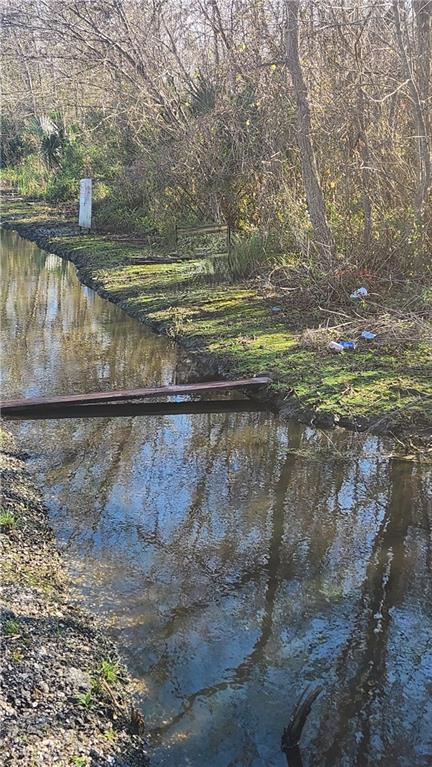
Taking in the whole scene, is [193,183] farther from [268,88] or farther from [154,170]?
[268,88]

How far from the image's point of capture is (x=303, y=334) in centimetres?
805

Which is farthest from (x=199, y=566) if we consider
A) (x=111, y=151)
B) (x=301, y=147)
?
(x=111, y=151)

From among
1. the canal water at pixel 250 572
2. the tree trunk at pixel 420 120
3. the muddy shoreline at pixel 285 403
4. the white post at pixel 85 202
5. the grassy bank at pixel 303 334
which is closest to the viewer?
the canal water at pixel 250 572

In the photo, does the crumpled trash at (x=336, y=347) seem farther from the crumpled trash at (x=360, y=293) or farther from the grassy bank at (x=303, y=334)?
the crumpled trash at (x=360, y=293)

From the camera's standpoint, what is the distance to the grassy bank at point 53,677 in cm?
271

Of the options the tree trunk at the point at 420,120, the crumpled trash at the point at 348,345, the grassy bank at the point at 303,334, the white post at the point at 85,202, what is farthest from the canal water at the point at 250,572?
the white post at the point at 85,202

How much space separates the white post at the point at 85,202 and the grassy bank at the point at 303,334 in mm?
5146

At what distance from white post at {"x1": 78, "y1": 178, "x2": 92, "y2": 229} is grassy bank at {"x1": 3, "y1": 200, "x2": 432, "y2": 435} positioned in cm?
515

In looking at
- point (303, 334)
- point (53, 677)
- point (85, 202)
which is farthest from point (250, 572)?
point (85, 202)

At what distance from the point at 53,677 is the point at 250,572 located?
4.51 ft

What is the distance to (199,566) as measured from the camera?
418 cm

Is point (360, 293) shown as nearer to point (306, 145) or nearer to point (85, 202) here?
point (306, 145)

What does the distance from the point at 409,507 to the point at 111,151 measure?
15321mm

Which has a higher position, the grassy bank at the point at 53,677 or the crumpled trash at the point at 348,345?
the crumpled trash at the point at 348,345
